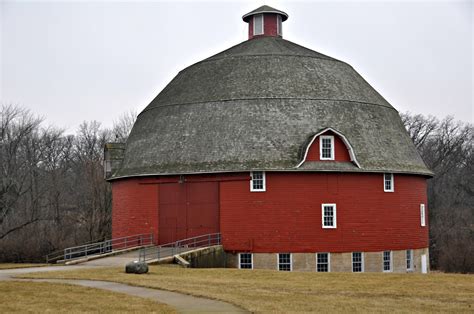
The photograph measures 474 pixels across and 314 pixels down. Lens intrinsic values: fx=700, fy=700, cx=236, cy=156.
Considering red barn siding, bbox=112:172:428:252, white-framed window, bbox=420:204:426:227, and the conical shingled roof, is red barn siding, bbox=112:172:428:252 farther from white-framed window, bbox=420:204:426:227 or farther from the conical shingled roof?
white-framed window, bbox=420:204:426:227

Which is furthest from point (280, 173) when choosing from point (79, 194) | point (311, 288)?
point (79, 194)

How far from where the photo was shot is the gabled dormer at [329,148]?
3200 centimetres

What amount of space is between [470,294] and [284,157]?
13.3 metres

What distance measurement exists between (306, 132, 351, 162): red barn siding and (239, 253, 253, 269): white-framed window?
5.18 meters

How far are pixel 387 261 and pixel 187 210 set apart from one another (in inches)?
386

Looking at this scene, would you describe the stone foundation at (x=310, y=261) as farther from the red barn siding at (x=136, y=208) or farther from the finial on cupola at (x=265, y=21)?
A: the finial on cupola at (x=265, y=21)

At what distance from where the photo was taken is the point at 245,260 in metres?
32.0

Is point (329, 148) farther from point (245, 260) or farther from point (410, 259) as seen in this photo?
point (410, 259)

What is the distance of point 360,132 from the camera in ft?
111

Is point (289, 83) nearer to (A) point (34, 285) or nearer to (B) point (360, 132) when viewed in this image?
(B) point (360, 132)

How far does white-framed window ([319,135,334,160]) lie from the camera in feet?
106

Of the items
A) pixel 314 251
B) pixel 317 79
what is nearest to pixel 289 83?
pixel 317 79

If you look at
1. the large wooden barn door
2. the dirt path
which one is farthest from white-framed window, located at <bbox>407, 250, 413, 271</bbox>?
the dirt path

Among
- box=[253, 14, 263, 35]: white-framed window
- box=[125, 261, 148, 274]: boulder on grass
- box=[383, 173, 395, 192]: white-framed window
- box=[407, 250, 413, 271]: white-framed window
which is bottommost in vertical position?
box=[407, 250, 413, 271]: white-framed window
